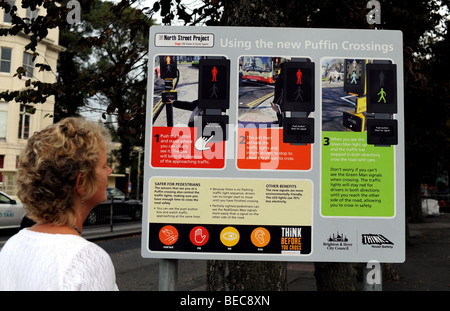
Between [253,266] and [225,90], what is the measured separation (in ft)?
5.04

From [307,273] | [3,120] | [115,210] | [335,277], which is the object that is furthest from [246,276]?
[3,120]

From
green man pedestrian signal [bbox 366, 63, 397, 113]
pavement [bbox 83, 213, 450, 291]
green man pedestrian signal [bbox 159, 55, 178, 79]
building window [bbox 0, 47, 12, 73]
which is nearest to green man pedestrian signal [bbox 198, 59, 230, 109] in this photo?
green man pedestrian signal [bbox 159, 55, 178, 79]

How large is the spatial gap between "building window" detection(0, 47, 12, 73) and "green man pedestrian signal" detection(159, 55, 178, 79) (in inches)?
1306

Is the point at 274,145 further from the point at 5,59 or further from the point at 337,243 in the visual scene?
the point at 5,59

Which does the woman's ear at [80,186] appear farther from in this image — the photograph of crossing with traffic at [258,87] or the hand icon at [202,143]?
the photograph of crossing with traffic at [258,87]

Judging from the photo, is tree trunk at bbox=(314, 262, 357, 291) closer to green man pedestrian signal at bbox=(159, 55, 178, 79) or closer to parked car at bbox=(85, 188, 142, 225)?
green man pedestrian signal at bbox=(159, 55, 178, 79)

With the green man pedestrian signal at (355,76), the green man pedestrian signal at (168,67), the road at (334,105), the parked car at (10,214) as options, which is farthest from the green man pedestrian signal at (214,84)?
the parked car at (10,214)

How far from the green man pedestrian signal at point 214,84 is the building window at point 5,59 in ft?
109

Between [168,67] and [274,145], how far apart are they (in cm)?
83

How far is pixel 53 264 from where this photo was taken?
4.88 feet

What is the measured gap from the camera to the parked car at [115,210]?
19.8m

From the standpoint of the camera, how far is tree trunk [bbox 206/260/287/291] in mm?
3684

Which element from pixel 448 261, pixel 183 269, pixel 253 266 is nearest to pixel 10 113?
pixel 183 269

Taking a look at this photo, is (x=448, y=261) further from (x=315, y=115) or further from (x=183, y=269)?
(x=315, y=115)
